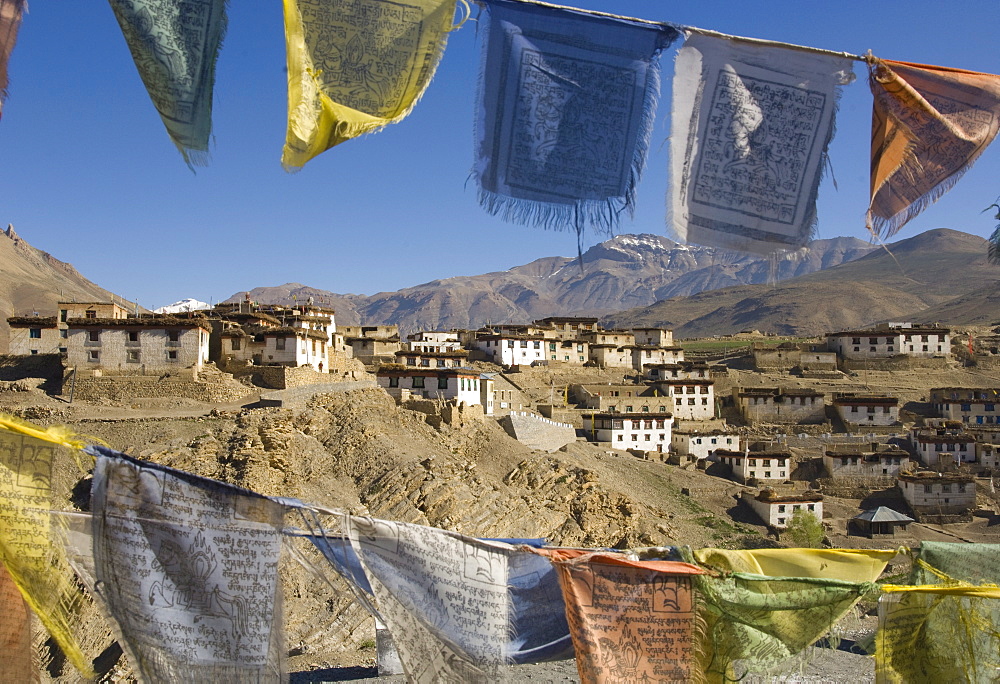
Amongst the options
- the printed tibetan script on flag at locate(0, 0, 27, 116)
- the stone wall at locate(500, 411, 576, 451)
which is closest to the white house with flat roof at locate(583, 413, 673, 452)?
the stone wall at locate(500, 411, 576, 451)

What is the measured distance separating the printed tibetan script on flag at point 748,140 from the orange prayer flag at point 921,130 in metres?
0.34

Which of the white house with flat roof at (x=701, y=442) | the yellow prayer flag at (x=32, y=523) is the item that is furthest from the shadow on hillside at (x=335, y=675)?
the white house with flat roof at (x=701, y=442)

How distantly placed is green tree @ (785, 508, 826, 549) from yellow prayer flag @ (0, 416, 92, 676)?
29445 mm

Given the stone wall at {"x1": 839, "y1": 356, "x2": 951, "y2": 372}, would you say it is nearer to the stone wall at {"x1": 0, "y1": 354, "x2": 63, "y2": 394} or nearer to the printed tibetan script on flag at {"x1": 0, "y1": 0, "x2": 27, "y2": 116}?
the stone wall at {"x1": 0, "y1": 354, "x2": 63, "y2": 394}

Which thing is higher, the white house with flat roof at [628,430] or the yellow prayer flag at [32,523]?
the yellow prayer flag at [32,523]

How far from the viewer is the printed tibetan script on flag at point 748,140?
5.59 m

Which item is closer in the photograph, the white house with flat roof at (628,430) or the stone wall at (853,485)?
the stone wall at (853,485)

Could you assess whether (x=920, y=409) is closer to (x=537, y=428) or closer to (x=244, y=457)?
(x=537, y=428)

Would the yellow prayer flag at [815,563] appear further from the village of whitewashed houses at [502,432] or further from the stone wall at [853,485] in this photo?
the stone wall at [853,485]

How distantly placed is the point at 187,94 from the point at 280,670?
3665mm

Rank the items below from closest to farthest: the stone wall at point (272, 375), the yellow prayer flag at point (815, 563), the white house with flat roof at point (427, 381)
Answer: the yellow prayer flag at point (815, 563)
the stone wall at point (272, 375)
the white house with flat roof at point (427, 381)

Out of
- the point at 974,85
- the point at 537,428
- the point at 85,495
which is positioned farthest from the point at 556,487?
→ the point at 974,85

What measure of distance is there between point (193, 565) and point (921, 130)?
566cm

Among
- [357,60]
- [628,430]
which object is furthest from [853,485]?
[357,60]
